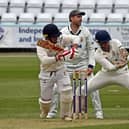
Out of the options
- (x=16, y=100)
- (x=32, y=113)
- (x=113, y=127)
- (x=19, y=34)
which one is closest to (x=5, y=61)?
(x=19, y=34)

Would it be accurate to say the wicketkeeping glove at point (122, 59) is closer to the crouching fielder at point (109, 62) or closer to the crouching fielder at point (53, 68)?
the crouching fielder at point (109, 62)

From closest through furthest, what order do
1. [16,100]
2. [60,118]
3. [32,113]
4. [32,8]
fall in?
[60,118]
[32,113]
[16,100]
[32,8]

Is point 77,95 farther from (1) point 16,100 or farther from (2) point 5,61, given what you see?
(2) point 5,61

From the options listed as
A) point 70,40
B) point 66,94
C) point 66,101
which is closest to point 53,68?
point 66,94

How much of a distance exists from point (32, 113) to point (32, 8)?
98.3 feet

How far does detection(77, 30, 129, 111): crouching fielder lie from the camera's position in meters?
12.7

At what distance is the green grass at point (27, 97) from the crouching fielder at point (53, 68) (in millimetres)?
887

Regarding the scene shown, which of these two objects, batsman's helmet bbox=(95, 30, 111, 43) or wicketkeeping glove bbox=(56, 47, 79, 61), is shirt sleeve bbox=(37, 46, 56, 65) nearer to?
wicketkeeping glove bbox=(56, 47, 79, 61)

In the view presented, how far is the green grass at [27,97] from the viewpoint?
13.7 metres

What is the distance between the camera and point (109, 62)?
42.1 ft

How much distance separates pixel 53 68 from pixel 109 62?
1184 millimetres

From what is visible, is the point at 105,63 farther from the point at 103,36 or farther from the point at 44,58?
the point at 44,58

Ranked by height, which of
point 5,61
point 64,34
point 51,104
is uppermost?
point 64,34

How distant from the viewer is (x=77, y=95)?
42.1ft
